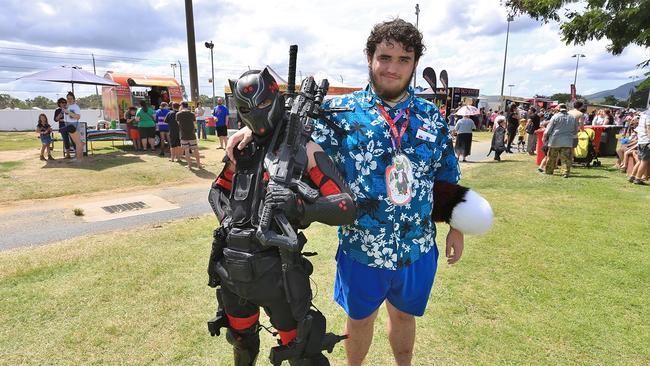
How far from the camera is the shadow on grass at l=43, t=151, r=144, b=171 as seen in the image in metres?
10.2

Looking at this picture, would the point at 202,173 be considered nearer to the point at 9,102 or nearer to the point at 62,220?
the point at 62,220

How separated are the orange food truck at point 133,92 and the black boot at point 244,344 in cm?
1729

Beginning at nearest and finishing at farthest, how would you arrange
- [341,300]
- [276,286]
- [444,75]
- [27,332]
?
[276,286], [341,300], [27,332], [444,75]

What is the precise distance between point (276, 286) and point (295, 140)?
75 cm

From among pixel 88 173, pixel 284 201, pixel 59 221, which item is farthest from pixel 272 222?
pixel 88 173

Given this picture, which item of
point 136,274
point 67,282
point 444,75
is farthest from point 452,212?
point 444,75

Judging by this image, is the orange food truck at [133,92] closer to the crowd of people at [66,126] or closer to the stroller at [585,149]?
the crowd of people at [66,126]

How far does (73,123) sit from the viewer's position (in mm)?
10945

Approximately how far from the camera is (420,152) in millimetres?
2125

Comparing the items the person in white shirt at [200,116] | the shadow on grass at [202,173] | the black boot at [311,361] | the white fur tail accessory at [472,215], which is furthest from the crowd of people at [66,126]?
the white fur tail accessory at [472,215]

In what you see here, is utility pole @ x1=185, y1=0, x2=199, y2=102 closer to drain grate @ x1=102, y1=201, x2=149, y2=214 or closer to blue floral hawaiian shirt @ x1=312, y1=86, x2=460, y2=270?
drain grate @ x1=102, y1=201, x2=149, y2=214

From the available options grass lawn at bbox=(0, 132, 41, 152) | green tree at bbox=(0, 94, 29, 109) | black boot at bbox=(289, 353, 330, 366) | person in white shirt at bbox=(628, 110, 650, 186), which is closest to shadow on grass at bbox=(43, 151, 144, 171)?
grass lawn at bbox=(0, 132, 41, 152)

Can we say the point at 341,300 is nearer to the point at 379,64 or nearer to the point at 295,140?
the point at 295,140

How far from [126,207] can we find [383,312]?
552cm
